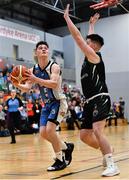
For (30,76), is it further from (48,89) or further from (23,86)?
(48,89)

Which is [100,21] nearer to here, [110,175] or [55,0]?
[55,0]

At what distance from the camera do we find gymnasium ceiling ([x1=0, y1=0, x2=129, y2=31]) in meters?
28.9

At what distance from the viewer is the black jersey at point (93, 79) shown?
5809 millimetres

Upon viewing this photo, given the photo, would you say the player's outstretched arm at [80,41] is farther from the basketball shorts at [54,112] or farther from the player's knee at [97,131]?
the basketball shorts at [54,112]

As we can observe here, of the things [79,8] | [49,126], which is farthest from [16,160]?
[79,8]

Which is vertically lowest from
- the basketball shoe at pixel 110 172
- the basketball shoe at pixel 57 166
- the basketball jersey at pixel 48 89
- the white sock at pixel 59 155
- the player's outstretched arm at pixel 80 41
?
the basketball shoe at pixel 57 166

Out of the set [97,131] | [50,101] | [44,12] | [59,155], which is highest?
[44,12]

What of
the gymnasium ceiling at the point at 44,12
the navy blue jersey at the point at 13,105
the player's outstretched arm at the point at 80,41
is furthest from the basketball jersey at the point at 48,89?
the gymnasium ceiling at the point at 44,12

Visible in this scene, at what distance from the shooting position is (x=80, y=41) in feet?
18.2

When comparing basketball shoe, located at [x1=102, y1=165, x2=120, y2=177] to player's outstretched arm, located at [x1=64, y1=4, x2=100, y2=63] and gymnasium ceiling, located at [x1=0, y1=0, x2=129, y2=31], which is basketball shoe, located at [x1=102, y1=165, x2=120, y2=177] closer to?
player's outstretched arm, located at [x1=64, y1=4, x2=100, y2=63]

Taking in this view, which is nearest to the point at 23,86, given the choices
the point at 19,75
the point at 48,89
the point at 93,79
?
the point at 19,75

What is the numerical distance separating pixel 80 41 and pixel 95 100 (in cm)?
92

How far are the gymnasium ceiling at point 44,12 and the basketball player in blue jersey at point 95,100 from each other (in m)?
20.4

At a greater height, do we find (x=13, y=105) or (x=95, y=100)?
(x=95, y=100)
